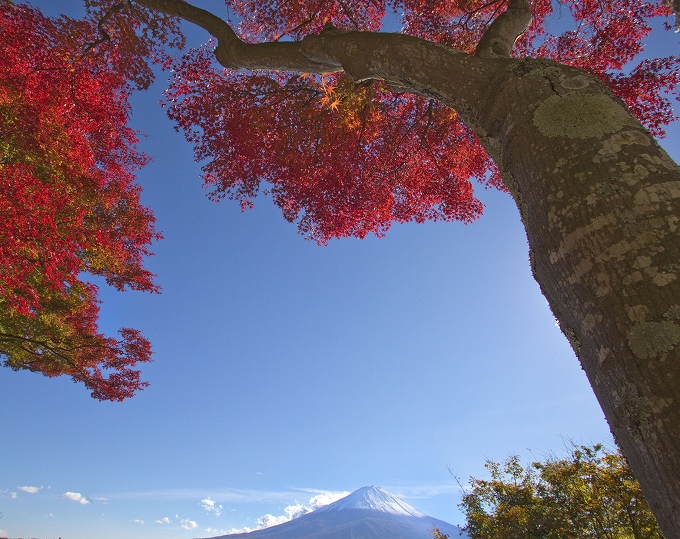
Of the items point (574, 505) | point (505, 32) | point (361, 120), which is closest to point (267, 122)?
point (361, 120)

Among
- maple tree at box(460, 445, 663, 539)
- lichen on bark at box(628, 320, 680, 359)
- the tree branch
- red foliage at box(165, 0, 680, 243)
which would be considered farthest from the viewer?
maple tree at box(460, 445, 663, 539)

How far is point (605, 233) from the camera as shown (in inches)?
41.1

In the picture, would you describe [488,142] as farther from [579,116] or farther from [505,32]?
[505,32]

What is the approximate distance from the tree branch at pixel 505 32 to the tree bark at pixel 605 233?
1.20 metres

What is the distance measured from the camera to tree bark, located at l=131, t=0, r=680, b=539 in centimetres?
85

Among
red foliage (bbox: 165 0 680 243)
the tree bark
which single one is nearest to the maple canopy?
red foliage (bbox: 165 0 680 243)

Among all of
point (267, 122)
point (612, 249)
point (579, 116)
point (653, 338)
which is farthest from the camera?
point (267, 122)

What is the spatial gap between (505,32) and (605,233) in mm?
3011

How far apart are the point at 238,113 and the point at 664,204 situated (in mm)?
7720

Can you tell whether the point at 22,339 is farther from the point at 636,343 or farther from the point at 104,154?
the point at 636,343

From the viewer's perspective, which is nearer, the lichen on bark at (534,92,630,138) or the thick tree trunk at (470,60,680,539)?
the thick tree trunk at (470,60,680,539)

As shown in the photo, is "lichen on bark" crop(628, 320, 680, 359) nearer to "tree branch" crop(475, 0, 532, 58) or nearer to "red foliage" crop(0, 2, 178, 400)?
"tree branch" crop(475, 0, 532, 58)

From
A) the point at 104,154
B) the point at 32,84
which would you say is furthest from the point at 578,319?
the point at 104,154

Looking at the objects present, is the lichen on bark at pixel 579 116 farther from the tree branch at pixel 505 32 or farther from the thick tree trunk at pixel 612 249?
the tree branch at pixel 505 32
